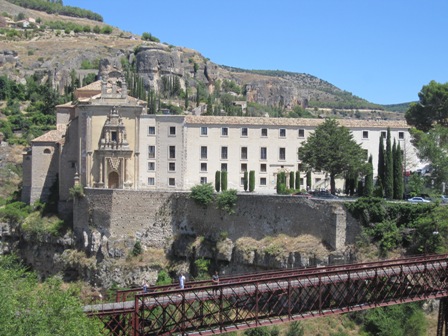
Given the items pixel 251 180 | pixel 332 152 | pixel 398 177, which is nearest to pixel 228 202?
pixel 251 180

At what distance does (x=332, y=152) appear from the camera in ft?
182

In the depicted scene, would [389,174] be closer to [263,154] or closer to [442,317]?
[263,154]

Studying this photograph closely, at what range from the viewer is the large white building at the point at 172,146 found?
59.1 metres

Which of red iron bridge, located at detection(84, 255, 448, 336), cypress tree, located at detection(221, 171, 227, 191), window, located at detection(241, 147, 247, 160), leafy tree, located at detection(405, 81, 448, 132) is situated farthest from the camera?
leafy tree, located at detection(405, 81, 448, 132)

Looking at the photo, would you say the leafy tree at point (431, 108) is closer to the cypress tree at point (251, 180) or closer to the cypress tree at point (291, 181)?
the cypress tree at point (291, 181)

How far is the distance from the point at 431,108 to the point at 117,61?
261ft

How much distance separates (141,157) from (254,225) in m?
13.4

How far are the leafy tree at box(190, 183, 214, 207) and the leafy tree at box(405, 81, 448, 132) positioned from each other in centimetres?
2809

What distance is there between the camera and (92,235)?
56.3m

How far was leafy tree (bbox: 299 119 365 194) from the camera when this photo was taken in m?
55.4

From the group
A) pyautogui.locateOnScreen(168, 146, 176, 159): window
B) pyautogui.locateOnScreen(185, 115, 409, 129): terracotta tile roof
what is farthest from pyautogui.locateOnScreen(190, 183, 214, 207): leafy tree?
pyautogui.locateOnScreen(185, 115, 409, 129): terracotta tile roof

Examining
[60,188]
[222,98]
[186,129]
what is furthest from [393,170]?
[222,98]

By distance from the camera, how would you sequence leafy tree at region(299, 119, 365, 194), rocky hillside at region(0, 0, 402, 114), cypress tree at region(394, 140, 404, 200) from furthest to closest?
rocky hillside at region(0, 0, 402, 114) < leafy tree at region(299, 119, 365, 194) < cypress tree at region(394, 140, 404, 200)

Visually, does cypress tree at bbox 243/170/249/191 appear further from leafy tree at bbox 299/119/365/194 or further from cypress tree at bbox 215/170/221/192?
leafy tree at bbox 299/119/365/194
